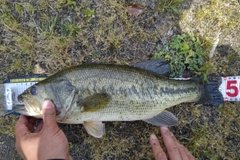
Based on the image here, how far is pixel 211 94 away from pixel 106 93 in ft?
4.88

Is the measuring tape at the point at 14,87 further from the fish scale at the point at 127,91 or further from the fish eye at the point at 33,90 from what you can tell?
the fish scale at the point at 127,91

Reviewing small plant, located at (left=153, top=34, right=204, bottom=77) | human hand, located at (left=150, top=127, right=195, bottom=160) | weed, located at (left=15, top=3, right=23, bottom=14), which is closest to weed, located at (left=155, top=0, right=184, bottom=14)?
small plant, located at (left=153, top=34, right=204, bottom=77)

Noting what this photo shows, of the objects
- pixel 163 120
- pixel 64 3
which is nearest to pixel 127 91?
A: pixel 163 120

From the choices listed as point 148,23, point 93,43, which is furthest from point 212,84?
point 93,43

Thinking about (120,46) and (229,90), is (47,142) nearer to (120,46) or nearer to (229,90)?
(120,46)

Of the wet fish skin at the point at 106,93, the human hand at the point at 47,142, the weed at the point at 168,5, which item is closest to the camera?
the human hand at the point at 47,142

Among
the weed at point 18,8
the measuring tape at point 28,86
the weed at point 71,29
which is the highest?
the weed at point 18,8

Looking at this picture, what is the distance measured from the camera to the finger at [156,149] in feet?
11.2

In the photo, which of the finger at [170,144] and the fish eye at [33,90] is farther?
the finger at [170,144]

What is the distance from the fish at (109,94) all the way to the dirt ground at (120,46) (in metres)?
0.51

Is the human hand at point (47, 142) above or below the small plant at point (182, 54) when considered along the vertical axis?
below

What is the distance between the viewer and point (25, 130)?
313cm

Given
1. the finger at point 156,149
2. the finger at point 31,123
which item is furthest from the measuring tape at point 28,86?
the finger at point 156,149

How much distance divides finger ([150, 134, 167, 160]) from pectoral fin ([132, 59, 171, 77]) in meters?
0.90
